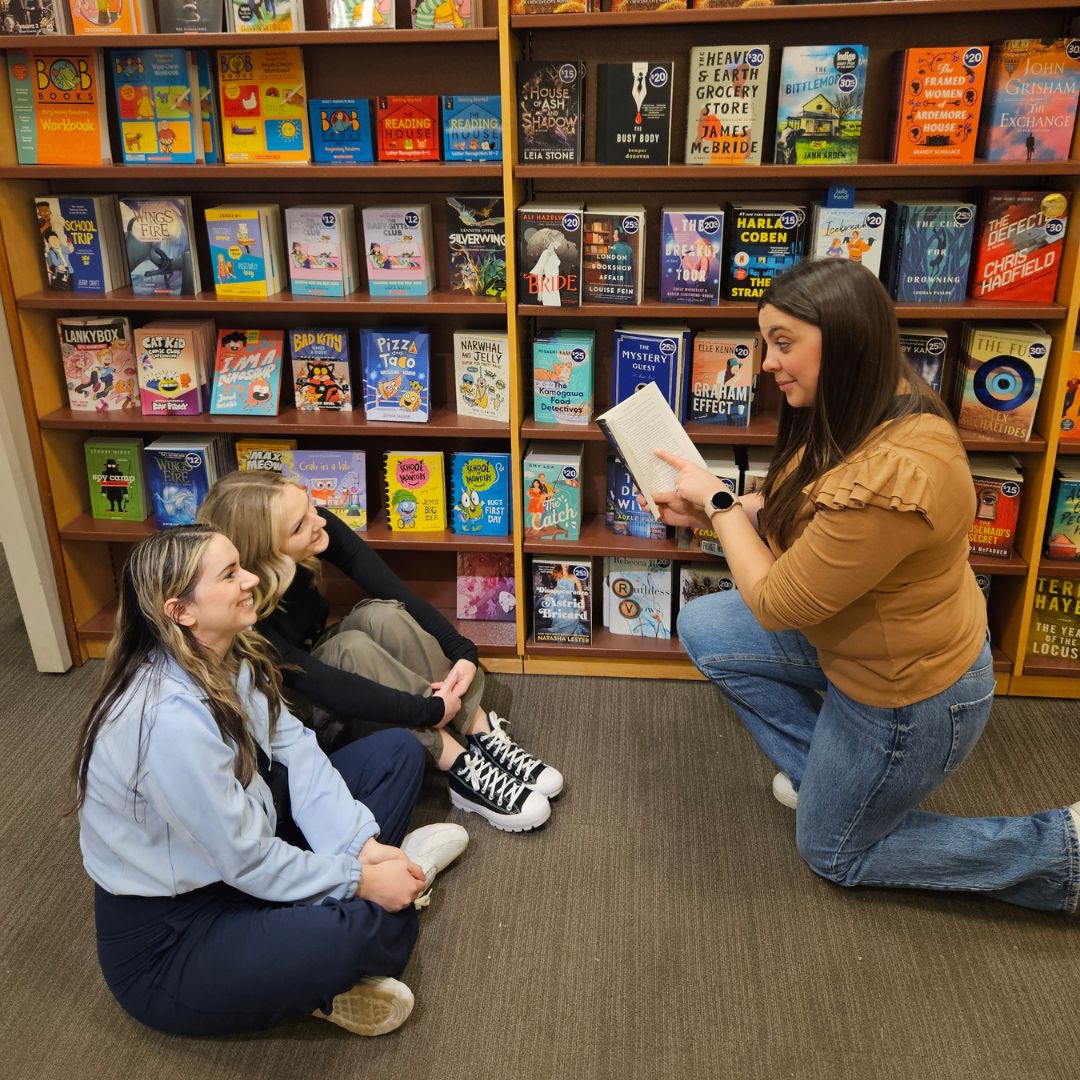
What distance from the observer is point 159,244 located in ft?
9.61

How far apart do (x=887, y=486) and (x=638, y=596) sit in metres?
1.35

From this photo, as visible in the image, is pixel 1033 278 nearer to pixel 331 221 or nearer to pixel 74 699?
pixel 331 221

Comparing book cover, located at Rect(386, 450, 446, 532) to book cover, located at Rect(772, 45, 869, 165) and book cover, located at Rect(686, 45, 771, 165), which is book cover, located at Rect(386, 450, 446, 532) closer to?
book cover, located at Rect(686, 45, 771, 165)

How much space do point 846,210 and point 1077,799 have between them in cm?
158

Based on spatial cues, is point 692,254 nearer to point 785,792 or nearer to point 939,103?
point 939,103

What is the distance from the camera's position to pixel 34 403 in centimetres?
302

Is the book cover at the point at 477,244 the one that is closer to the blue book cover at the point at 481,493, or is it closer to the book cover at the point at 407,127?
the book cover at the point at 407,127

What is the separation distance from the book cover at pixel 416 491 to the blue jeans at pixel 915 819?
1.25m

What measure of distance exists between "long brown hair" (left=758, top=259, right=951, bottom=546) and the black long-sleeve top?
110 centimetres

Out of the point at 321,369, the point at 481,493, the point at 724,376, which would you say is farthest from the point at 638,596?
the point at 321,369

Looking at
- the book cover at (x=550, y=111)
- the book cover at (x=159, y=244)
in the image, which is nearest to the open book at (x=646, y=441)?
the book cover at (x=550, y=111)

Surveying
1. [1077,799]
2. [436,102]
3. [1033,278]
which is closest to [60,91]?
[436,102]

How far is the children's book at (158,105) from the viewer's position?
273 cm

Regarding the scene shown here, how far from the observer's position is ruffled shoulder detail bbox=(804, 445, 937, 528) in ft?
5.92
